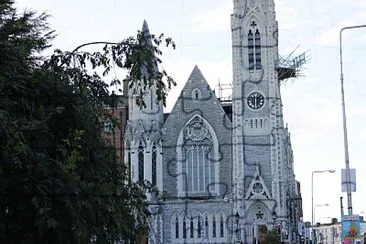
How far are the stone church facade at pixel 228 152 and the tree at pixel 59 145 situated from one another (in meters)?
44.1

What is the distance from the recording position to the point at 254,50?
207 ft

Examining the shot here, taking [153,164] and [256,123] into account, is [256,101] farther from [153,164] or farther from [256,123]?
[153,164]

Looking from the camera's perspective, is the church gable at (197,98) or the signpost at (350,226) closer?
the signpost at (350,226)

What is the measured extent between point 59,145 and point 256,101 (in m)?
48.8

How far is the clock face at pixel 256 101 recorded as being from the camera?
62.1 meters

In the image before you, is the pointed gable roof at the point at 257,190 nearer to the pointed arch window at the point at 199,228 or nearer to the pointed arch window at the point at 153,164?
the pointed arch window at the point at 199,228

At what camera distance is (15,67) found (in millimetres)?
14062

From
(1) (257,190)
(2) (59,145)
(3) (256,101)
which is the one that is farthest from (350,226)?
(3) (256,101)

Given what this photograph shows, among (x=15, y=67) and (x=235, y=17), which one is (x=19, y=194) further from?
(x=235, y=17)

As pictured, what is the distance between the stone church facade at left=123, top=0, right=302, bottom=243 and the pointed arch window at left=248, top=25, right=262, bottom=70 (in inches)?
3.1

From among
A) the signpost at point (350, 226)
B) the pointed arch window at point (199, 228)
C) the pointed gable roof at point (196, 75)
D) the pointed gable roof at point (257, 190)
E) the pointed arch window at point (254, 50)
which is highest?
the pointed arch window at point (254, 50)

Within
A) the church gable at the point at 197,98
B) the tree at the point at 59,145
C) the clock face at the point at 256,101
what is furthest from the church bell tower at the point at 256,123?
the tree at the point at 59,145

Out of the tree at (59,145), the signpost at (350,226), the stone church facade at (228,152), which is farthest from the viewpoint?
the stone church facade at (228,152)

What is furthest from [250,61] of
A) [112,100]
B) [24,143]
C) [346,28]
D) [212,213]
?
[24,143]
